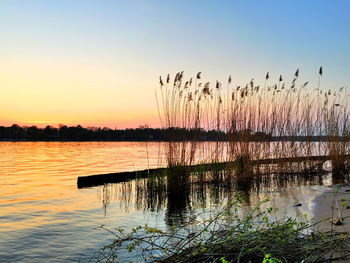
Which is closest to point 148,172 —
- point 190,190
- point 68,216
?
point 190,190

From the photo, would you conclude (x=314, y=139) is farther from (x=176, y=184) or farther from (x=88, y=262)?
(x=88, y=262)

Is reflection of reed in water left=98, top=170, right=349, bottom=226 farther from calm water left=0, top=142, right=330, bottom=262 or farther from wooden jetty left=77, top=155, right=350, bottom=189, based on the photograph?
wooden jetty left=77, top=155, right=350, bottom=189

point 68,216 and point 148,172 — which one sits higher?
point 148,172

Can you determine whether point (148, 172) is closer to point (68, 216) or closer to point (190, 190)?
point (190, 190)

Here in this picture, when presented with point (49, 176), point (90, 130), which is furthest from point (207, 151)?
point (90, 130)

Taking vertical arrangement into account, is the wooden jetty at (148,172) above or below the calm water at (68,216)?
above

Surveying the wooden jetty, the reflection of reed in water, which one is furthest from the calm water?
the wooden jetty

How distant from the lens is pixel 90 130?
228ft

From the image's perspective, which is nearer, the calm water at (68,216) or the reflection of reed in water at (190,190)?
the calm water at (68,216)

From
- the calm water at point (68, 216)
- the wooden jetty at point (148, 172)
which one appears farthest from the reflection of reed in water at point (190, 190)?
the wooden jetty at point (148, 172)

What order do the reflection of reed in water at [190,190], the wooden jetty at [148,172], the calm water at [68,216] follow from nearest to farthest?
A: 1. the calm water at [68,216]
2. the reflection of reed in water at [190,190]
3. the wooden jetty at [148,172]

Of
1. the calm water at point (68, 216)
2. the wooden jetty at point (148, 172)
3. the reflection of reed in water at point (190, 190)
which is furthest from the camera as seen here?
the wooden jetty at point (148, 172)

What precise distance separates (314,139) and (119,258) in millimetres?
9173

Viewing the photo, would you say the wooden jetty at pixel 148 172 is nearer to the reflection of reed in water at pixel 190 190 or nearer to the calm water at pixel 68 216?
the reflection of reed in water at pixel 190 190
